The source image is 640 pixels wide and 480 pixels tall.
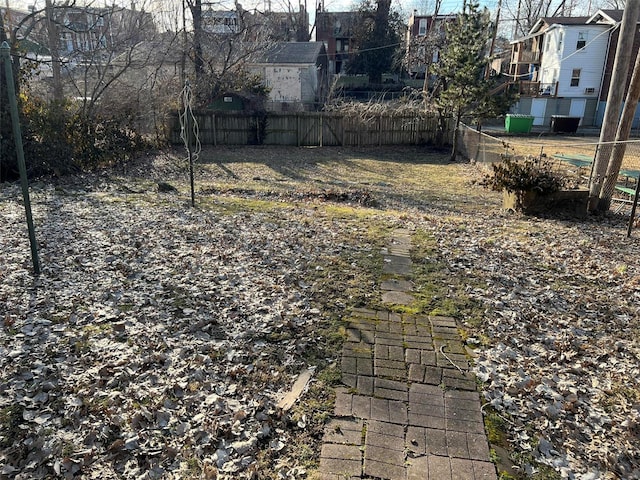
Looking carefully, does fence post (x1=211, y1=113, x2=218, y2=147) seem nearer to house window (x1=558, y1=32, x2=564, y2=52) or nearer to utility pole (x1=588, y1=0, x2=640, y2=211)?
utility pole (x1=588, y1=0, x2=640, y2=211)

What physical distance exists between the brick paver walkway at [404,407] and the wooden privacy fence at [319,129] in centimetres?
1811

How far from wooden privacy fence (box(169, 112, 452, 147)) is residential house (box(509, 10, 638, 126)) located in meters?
14.9

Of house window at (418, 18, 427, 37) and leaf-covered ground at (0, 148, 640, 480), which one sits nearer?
leaf-covered ground at (0, 148, 640, 480)

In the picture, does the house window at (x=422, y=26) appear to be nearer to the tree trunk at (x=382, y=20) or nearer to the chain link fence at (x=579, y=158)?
the tree trunk at (x=382, y=20)

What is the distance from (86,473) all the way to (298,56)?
3512 centimetres

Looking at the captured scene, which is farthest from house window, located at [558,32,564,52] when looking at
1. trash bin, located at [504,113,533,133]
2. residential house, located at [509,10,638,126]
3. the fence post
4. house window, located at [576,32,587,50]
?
the fence post

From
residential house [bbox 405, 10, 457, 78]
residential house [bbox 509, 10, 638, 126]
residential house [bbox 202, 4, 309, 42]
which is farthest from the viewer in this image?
residential house [bbox 405, 10, 457, 78]

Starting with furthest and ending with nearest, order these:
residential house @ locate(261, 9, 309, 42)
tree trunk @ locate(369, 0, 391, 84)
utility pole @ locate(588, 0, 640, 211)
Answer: residential house @ locate(261, 9, 309, 42) → tree trunk @ locate(369, 0, 391, 84) → utility pole @ locate(588, 0, 640, 211)

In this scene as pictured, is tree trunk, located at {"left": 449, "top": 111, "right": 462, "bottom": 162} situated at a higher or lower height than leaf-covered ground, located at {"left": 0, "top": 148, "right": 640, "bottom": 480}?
higher

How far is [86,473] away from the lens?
8.89ft

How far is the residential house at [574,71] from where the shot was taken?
31.4 metres

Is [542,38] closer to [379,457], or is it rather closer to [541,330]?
[541,330]

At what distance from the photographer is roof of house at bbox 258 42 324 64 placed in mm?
34156

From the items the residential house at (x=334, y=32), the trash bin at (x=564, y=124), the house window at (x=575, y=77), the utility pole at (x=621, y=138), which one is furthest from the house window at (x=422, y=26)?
the utility pole at (x=621, y=138)
